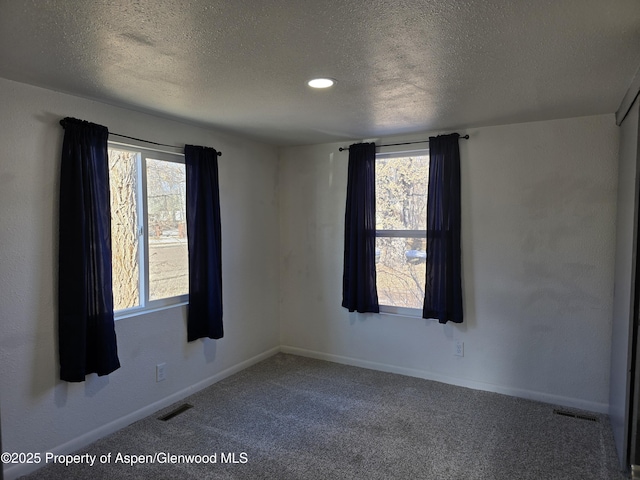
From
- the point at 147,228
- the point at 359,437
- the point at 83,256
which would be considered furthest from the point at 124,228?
the point at 359,437

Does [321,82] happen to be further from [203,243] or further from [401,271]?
[401,271]

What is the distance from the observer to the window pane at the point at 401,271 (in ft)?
12.7

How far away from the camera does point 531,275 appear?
11.0ft

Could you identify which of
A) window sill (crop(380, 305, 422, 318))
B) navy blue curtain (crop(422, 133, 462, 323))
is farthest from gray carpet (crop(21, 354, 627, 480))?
navy blue curtain (crop(422, 133, 462, 323))

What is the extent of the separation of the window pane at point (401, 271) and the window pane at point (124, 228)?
212 cm

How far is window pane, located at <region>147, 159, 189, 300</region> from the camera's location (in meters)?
3.20

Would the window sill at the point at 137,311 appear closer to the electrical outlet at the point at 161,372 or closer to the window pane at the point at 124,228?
the window pane at the point at 124,228

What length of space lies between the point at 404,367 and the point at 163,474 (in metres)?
2.26

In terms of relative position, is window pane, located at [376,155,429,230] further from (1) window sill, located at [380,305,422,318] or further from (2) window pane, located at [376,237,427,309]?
(1) window sill, located at [380,305,422,318]

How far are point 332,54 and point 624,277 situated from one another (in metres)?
2.18

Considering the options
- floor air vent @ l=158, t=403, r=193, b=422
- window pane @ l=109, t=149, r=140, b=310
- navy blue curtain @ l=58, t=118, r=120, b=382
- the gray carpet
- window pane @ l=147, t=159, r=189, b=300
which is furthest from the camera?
window pane @ l=147, t=159, r=189, b=300

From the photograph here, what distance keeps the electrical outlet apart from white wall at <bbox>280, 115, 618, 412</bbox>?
1.80 m

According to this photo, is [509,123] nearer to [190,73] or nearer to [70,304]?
[190,73]
